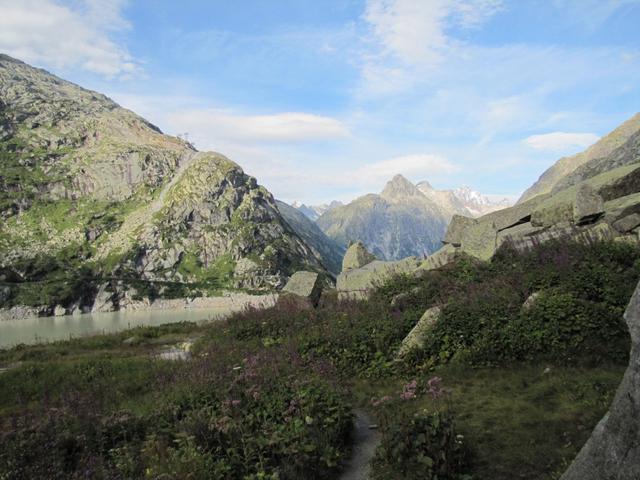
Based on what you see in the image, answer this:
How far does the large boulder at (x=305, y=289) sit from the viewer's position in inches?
1086

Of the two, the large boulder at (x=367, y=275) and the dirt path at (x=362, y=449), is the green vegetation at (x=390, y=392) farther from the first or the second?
the large boulder at (x=367, y=275)

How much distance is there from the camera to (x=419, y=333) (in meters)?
13.9

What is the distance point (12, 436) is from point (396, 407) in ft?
27.2

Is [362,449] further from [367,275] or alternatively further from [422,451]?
[367,275]

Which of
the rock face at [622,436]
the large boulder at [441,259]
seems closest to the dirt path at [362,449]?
the rock face at [622,436]

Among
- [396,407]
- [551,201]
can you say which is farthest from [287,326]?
[551,201]

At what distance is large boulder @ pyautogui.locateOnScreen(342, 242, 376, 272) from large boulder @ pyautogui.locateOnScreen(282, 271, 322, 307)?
12.4ft

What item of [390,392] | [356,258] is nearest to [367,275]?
[356,258]

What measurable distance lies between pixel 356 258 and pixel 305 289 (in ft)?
22.4

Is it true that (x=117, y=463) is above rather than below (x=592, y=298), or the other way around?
below

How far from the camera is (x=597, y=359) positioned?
10.7 meters

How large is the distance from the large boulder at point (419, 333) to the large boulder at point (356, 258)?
18692 millimetres

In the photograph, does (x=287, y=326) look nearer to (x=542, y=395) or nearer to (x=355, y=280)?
(x=355, y=280)

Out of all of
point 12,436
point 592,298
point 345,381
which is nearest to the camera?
point 12,436
